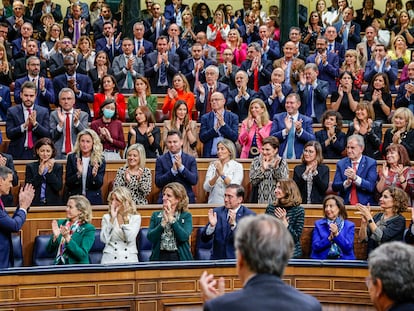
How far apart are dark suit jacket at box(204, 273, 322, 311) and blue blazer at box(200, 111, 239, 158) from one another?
223 inches

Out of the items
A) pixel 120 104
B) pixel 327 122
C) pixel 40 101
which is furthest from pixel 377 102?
pixel 40 101

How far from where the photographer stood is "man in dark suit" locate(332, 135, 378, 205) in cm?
784

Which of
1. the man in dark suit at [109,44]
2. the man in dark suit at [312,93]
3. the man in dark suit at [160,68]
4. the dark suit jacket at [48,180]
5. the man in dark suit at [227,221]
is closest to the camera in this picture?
the man in dark suit at [227,221]

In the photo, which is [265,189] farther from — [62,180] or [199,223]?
[62,180]

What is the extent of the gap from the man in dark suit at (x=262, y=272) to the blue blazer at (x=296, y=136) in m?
5.58

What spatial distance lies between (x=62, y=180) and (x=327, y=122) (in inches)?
101

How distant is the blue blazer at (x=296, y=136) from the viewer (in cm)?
858

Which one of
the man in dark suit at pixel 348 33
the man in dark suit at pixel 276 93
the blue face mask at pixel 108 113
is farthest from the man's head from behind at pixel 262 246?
the man in dark suit at pixel 348 33

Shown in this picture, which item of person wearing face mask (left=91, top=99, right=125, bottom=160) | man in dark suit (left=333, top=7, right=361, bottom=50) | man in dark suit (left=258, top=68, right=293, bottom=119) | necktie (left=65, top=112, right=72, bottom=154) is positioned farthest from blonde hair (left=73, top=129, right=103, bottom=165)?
man in dark suit (left=333, top=7, right=361, bottom=50)

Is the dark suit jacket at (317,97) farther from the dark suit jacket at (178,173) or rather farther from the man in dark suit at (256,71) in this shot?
the dark suit jacket at (178,173)

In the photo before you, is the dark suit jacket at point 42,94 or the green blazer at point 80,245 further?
the dark suit jacket at point 42,94

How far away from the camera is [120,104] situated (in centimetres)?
945

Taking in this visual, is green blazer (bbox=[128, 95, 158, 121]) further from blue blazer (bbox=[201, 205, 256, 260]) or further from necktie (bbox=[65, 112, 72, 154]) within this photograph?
blue blazer (bbox=[201, 205, 256, 260])

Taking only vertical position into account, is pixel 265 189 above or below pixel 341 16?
below
